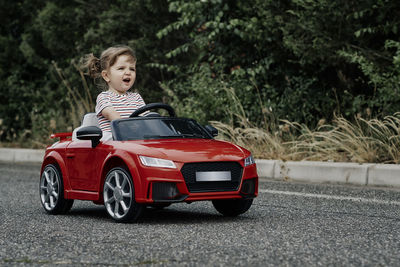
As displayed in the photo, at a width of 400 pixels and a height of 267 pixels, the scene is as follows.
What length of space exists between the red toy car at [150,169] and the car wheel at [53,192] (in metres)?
0.01

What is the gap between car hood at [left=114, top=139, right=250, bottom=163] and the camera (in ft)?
21.7

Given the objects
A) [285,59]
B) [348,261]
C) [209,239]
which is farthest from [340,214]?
[285,59]

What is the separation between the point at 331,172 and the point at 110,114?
4316 mm

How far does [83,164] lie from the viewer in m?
7.44

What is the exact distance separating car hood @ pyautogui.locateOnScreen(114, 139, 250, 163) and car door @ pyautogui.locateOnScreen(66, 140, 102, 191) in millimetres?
433

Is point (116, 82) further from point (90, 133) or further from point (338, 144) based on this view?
point (338, 144)

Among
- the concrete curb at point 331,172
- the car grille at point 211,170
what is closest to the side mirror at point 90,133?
the car grille at point 211,170

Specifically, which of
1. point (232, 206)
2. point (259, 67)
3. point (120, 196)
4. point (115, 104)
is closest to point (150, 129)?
point (115, 104)

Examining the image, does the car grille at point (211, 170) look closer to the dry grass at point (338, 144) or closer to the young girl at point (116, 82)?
the young girl at point (116, 82)

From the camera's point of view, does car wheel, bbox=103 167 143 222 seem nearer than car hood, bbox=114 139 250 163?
No

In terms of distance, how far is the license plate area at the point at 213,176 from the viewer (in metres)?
6.61

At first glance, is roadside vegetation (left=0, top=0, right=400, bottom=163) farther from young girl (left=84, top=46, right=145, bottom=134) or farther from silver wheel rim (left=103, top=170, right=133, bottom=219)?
silver wheel rim (left=103, top=170, right=133, bottom=219)

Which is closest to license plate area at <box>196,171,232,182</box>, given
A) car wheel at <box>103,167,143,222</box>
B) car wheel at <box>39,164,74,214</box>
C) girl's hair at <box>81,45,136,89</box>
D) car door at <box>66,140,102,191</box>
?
car wheel at <box>103,167,143,222</box>

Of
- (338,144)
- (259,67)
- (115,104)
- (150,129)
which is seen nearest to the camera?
(150,129)
